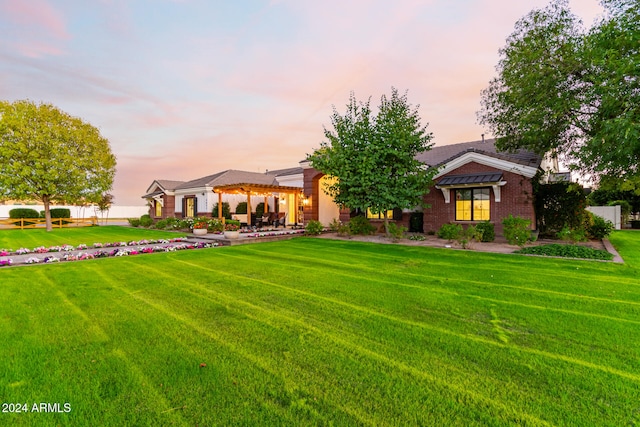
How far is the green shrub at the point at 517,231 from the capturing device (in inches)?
418

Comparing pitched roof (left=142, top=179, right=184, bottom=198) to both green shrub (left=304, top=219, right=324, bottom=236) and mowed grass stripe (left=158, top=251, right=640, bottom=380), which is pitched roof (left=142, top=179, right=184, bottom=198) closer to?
green shrub (left=304, top=219, right=324, bottom=236)

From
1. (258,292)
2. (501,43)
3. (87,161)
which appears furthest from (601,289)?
(87,161)

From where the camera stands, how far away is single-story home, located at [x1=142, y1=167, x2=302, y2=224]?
816 inches

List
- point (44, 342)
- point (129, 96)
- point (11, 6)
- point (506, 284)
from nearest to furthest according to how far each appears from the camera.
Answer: point (44, 342)
point (506, 284)
point (11, 6)
point (129, 96)

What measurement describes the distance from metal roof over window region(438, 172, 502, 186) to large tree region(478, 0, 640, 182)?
155cm

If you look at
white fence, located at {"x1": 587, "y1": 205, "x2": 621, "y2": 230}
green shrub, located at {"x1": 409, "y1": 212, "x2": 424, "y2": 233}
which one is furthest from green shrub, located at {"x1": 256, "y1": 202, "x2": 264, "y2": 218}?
white fence, located at {"x1": 587, "y1": 205, "x2": 621, "y2": 230}

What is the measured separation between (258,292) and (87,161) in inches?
959

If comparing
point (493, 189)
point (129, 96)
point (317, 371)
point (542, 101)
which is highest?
point (129, 96)

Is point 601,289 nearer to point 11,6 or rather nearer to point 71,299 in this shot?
point 71,299

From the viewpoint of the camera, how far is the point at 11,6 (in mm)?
9836

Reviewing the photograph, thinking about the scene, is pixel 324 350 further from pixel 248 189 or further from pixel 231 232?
pixel 248 189

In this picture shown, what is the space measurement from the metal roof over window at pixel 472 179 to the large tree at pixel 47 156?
25003 mm

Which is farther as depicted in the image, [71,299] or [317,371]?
[71,299]

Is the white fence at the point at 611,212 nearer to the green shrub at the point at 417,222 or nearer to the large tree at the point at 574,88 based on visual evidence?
the large tree at the point at 574,88
